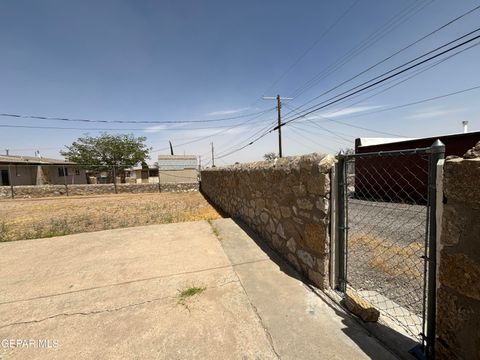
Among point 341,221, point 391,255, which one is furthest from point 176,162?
point 341,221

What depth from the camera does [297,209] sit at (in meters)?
2.92

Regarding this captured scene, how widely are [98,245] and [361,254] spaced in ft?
16.1

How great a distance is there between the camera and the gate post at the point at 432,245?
5.01ft

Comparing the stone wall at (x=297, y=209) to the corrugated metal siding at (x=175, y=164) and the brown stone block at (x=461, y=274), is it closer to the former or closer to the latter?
the brown stone block at (x=461, y=274)

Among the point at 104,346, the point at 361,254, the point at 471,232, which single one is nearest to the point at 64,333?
the point at 104,346

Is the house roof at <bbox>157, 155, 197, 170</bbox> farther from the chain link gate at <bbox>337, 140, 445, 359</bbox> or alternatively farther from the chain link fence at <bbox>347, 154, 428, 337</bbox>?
the chain link gate at <bbox>337, 140, 445, 359</bbox>

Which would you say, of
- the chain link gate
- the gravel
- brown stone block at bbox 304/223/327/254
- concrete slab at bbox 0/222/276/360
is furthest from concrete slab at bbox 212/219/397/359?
the gravel

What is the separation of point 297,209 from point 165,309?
6.29 feet

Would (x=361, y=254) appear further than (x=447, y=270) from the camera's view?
Yes

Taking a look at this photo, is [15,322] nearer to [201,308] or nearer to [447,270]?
[201,308]

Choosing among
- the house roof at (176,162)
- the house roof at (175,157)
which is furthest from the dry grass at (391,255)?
the house roof at (175,157)

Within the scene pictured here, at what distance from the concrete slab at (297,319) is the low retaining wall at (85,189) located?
15101 millimetres

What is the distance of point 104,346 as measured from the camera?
1.80 metres

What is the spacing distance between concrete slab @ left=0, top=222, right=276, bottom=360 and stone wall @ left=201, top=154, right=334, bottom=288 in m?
0.89
